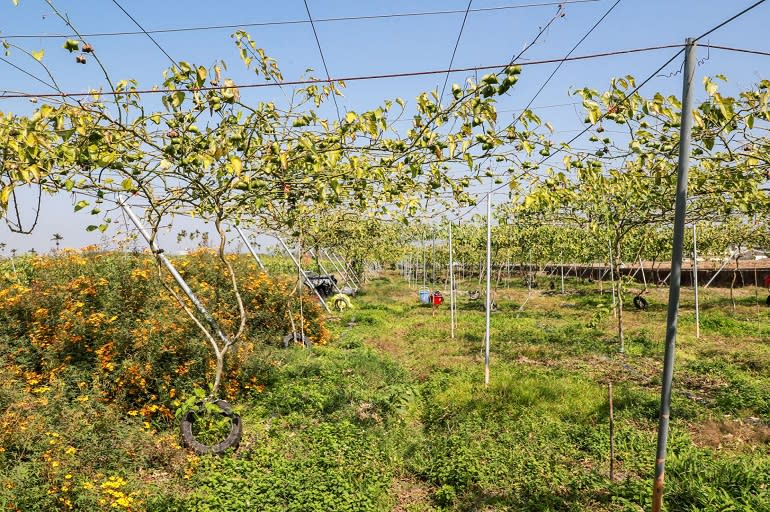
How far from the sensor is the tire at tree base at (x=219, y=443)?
626cm

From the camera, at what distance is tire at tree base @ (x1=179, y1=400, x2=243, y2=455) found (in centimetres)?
626

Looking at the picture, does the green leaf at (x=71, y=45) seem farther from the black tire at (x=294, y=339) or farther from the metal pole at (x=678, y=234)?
the black tire at (x=294, y=339)

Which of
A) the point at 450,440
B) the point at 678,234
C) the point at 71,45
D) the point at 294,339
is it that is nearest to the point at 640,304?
the point at 294,339

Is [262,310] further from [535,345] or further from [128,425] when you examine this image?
[535,345]

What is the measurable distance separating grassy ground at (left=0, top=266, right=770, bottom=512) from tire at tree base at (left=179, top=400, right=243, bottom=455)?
0.48ft

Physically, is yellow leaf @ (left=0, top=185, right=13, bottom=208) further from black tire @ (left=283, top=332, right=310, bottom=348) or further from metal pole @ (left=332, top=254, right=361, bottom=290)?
metal pole @ (left=332, top=254, right=361, bottom=290)

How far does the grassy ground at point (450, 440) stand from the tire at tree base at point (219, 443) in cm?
15

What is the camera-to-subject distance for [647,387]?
916cm

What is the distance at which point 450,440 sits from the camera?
6730mm

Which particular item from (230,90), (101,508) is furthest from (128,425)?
(230,90)

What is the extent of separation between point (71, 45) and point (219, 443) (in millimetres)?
5199

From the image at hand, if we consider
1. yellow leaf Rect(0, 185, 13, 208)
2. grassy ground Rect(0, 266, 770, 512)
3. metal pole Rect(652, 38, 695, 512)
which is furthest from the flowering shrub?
metal pole Rect(652, 38, 695, 512)

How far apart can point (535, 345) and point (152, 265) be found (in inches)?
408

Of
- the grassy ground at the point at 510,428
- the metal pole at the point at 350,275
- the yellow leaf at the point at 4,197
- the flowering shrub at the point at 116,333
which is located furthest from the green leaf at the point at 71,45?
the metal pole at the point at 350,275
